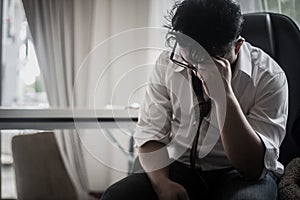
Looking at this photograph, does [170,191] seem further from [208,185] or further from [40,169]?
[40,169]

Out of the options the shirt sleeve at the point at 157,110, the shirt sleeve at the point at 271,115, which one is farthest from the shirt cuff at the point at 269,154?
the shirt sleeve at the point at 157,110

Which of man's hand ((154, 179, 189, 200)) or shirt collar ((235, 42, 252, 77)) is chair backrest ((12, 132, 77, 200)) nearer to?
man's hand ((154, 179, 189, 200))

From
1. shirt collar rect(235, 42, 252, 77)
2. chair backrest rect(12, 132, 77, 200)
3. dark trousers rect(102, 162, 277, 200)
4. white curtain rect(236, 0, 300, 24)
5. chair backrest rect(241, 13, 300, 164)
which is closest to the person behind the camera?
dark trousers rect(102, 162, 277, 200)

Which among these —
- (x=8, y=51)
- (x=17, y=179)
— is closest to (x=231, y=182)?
(x=17, y=179)

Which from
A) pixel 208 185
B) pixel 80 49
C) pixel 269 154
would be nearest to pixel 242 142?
pixel 269 154

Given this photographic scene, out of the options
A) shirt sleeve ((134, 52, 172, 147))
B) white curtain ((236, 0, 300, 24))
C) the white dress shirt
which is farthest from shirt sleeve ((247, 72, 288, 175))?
white curtain ((236, 0, 300, 24))

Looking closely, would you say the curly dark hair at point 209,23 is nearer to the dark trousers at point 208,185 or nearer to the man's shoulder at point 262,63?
the man's shoulder at point 262,63

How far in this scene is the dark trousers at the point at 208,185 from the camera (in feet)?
2.74

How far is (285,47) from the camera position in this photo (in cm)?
115

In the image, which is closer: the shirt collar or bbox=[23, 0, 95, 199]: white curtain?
the shirt collar

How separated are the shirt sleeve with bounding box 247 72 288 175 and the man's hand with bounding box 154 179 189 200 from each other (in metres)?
0.20

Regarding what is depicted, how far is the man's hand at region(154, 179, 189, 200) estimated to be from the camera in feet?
2.99

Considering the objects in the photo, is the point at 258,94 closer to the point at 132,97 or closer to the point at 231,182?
the point at 231,182

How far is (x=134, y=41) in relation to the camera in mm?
1188
